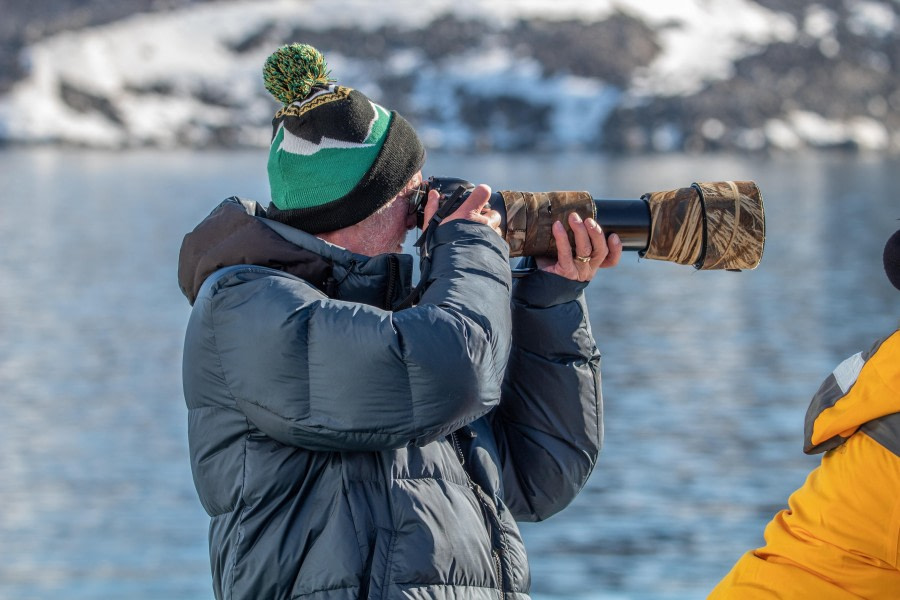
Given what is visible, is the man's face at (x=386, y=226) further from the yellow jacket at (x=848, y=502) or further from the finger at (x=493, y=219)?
the yellow jacket at (x=848, y=502)

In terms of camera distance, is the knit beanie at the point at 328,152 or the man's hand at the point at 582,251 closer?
the knit beanie at the point at 328,152

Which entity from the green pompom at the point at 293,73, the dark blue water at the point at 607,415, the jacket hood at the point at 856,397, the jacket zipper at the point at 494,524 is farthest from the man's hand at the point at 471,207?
the dark blue water at the point at 607,415

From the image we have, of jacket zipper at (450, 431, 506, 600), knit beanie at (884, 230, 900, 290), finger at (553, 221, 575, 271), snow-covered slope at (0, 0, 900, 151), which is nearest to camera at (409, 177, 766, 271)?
finger at (553, 221, 575, 271)

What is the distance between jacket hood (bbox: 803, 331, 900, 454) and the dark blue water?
26.9 feet

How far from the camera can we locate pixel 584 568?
11.1 meters

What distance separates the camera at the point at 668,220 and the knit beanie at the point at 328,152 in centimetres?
23

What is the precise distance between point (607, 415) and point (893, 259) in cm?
1441

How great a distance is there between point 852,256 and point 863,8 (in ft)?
519

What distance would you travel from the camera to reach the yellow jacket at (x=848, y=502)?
2.43 meters

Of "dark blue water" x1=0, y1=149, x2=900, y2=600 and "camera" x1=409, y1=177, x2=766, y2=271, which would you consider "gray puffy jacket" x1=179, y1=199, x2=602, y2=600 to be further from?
"dark blue water" x1=0, y1=149, x2=900, y2=600

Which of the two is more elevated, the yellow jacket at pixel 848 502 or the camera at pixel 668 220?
the camera at pixel 668 220

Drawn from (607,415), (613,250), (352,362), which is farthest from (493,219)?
(607,415)

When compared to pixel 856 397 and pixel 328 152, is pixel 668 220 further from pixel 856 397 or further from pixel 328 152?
pixel 328 152

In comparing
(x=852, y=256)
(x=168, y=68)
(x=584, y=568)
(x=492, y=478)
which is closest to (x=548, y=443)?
(x=492, y=478)
